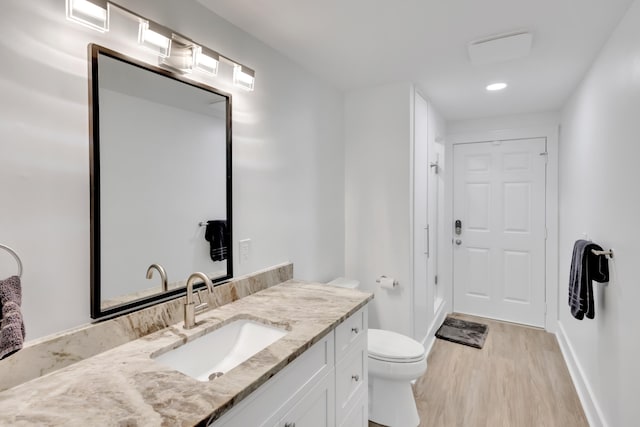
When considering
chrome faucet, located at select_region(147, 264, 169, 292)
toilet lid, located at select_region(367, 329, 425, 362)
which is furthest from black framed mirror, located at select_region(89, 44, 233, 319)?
toilet lid, located at select_region(367, 329, 425, 362)

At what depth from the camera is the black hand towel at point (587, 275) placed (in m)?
1.80

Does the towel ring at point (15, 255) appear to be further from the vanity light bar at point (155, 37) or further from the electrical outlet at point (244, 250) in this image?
the electrical outlet at point (244, 250)

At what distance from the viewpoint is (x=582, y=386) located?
2.30 metres

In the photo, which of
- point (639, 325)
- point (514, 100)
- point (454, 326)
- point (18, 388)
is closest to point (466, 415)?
point (639, 325)

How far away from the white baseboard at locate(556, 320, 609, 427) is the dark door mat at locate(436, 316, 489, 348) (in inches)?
25.4

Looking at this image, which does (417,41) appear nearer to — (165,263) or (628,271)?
(628,271)

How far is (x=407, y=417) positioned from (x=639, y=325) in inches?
50.2

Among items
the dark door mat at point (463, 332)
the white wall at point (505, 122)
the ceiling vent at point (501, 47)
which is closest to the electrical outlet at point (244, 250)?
the ceiling vent at point (501, 47)

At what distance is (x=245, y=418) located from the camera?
940 mm

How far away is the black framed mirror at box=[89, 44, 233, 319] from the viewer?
1156mm

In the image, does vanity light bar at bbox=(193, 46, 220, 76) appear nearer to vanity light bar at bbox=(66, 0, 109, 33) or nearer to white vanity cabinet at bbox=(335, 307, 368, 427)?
vanity light bar at bbox=(66, 0, 109, 33)

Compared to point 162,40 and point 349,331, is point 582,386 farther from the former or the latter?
point 162,40

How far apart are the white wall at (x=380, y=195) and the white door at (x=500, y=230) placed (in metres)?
1.68

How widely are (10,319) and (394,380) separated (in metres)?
1.86
